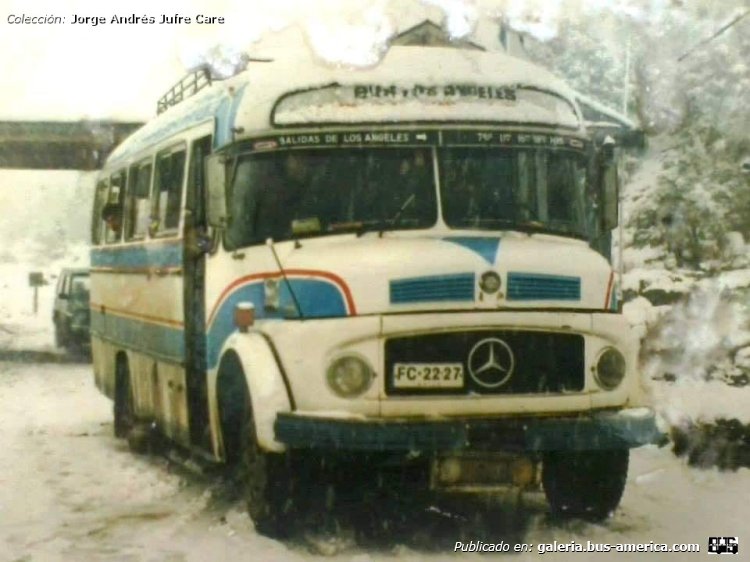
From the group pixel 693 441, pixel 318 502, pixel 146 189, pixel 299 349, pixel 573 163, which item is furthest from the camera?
pixel 146 189

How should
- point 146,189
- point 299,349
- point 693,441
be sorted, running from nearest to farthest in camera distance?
point 299,349 → point 693,441 → point 146,189

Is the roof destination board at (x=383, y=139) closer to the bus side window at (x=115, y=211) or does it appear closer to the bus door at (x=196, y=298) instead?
the bus door at (x=196, y=298)

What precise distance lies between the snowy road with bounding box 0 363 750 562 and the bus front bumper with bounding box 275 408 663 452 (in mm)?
691

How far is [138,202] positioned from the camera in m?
9.16

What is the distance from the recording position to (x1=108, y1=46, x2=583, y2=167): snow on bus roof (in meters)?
6.80

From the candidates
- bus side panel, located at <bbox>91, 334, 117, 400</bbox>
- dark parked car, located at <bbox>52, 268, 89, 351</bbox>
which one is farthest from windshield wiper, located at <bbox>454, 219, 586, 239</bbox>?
bus side panel, located at <bbox>91, 334, 117, 400</bbox>

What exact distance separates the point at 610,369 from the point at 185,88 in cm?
350

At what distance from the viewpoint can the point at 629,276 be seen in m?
8.60

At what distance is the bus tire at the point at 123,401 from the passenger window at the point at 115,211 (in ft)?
3.01

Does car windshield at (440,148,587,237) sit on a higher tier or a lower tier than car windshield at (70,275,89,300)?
higher

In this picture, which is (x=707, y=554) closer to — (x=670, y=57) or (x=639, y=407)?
(x=639, y=407)

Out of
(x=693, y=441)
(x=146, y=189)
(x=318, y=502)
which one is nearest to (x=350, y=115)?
A: (x=318, y=502)

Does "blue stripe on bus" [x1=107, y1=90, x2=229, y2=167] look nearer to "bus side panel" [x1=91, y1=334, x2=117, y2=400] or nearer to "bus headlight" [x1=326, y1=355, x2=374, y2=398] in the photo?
"bus side panel" [x1=91, y1=334, x2=117, y2=400]

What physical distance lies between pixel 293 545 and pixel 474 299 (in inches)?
60.1
